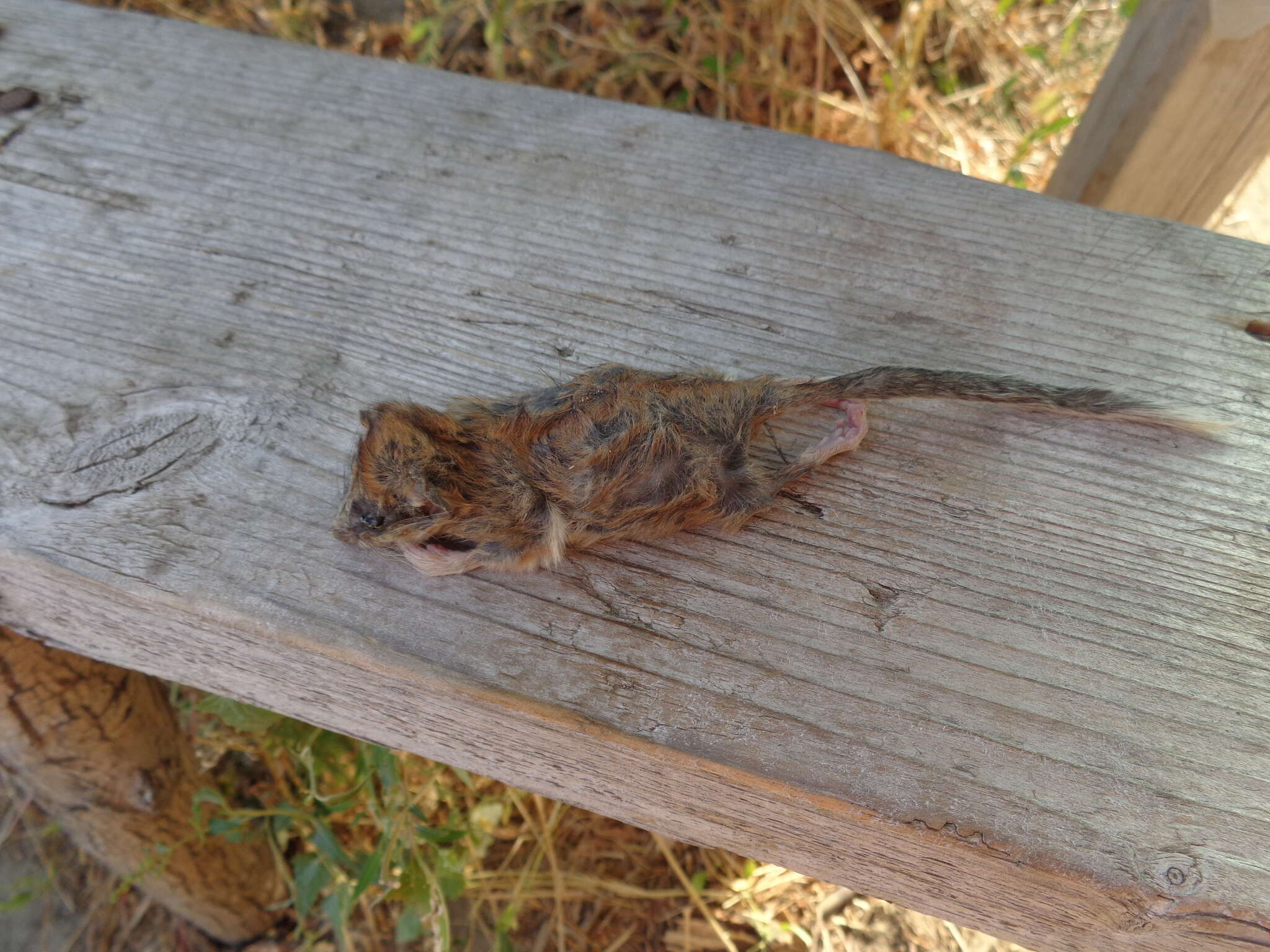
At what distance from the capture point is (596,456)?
1759mm

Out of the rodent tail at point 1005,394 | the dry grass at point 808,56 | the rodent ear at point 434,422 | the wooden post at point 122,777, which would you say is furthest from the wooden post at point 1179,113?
the wooden post at point 122,777

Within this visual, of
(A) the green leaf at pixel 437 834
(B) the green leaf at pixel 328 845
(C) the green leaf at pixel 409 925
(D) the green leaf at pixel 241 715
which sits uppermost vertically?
(D) the green leaf at pixel 241 715

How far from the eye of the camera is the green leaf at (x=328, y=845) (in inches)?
90.7

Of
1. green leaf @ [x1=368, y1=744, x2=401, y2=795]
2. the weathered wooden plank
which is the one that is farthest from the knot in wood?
green leaf @ [x1=368, y1=744, x2=401, y2=795]

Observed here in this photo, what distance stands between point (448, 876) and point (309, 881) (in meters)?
0.40

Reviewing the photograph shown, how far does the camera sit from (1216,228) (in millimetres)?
3602

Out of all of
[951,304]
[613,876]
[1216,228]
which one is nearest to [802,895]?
[613,876]

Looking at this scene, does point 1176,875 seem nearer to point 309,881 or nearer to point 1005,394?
point 1005,394

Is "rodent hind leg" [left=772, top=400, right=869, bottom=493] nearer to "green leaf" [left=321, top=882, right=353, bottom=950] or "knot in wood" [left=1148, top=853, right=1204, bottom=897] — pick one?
"knot in wood" [left=1148, top=853, right=1204, bottom=897]

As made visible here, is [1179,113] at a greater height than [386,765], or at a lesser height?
greater

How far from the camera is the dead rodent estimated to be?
5.17ft

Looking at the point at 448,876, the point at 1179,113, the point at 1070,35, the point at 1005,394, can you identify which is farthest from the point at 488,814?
the point at 1070,35

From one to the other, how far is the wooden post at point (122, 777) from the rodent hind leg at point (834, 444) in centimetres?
195

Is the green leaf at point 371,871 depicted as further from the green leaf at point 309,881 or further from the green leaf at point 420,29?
the green leaf at point 420,29
